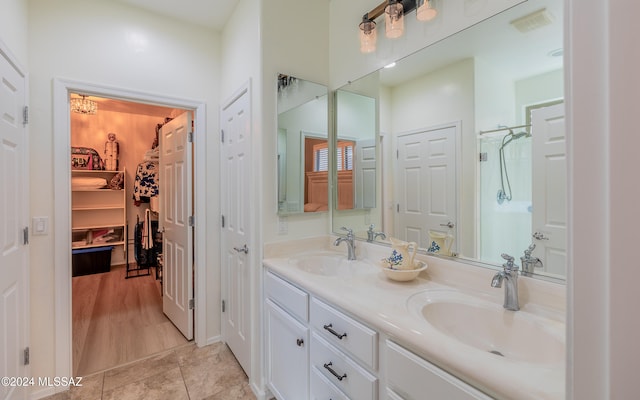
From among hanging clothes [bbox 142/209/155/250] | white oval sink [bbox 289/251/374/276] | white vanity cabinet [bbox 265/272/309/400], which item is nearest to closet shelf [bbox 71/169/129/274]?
hanging clothes [bbox 142/209/155/250]

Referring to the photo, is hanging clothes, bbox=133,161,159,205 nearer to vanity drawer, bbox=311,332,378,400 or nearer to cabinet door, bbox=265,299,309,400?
cabinet door, bbox=265,299,309,400

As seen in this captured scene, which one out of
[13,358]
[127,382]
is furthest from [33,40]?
[127,382]

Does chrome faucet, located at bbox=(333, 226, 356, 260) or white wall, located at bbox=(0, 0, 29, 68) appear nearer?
white wall, located at bbox=(0, 0, 29, 68)

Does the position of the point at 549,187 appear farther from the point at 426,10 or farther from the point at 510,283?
the point at 426,10

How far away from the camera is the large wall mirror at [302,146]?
6.14 feet

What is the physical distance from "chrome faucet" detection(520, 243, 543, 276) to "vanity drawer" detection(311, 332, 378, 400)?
698mm

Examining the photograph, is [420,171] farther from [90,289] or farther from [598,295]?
[90,289]

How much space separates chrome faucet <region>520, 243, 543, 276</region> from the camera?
1052 mm

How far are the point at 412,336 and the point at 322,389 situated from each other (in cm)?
67

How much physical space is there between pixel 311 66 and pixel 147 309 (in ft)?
10.00

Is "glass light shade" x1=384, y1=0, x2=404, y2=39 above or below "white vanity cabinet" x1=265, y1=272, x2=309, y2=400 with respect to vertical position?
above

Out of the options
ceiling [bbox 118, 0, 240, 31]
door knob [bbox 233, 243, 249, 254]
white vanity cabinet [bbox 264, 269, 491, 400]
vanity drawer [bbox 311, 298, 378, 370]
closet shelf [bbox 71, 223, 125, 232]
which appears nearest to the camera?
white vanity cabinet [bbox 264, 269, 491, 400]

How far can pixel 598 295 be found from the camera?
396 millimetres

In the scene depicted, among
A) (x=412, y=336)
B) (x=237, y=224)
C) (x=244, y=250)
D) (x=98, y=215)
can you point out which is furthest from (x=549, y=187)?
(x=98, y=215)
